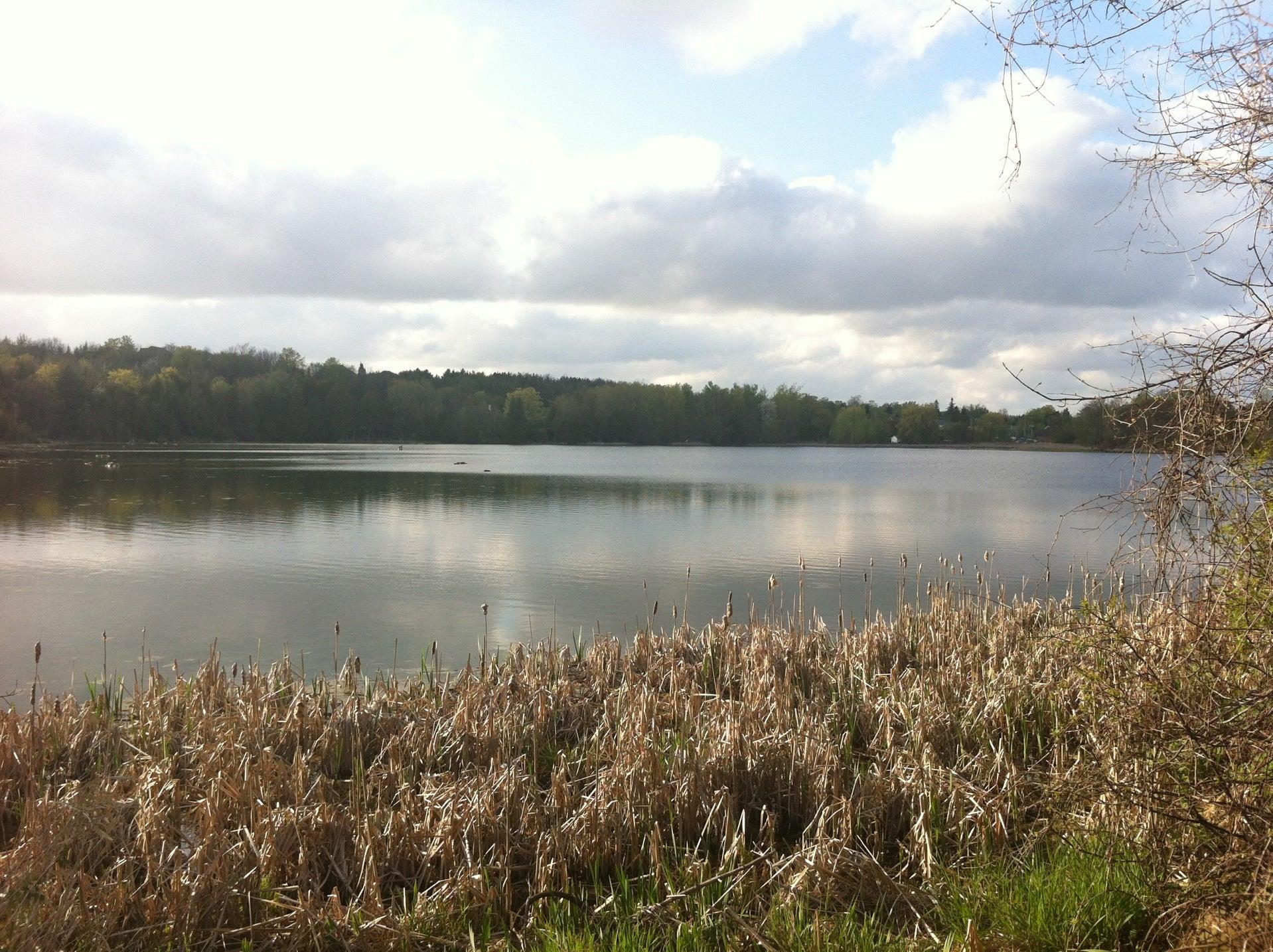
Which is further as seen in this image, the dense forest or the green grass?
the dense forest

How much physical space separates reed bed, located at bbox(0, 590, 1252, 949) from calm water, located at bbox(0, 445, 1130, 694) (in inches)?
79.1

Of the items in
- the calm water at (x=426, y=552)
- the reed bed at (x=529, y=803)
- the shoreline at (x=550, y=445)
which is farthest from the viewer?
the shoreline at (x=550, y=445)

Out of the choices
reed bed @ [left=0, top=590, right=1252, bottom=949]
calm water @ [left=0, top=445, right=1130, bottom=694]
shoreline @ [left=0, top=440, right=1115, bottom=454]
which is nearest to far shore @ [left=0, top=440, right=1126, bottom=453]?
shoreline @ [left=0, top=440, right=1115, bottom=454]

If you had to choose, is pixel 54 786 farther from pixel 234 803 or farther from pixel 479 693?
pixel 479 693

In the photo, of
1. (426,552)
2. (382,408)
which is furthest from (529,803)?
(382,408)

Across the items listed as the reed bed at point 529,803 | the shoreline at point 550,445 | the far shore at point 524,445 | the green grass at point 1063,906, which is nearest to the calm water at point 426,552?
the reed bed at point 529,803

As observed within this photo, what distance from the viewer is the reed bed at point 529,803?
459 cm

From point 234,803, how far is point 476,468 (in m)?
55.9

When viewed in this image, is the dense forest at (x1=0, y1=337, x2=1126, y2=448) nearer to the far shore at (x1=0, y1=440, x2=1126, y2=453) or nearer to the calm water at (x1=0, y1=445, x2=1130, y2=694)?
the far shore at (x1=0, y1=440, x2=1126, y2=453)

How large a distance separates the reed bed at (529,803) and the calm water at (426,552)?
2.01 meters

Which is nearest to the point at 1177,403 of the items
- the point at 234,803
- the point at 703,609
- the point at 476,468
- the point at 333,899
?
the point at 333,899

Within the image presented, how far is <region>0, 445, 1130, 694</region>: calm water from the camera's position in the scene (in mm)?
13367

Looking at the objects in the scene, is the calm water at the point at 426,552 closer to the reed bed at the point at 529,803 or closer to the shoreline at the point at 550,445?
the reed bed at the point at 529,803

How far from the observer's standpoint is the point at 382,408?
130m
